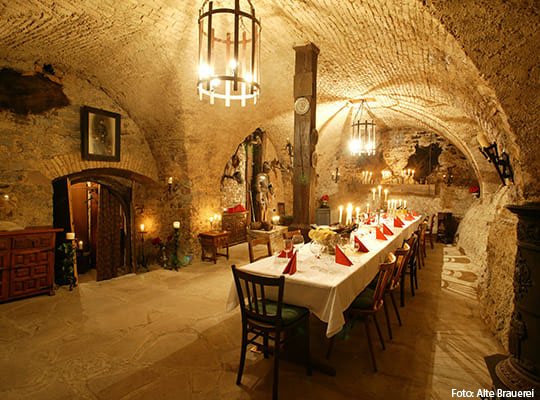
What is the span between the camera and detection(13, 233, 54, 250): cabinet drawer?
389 centimetres

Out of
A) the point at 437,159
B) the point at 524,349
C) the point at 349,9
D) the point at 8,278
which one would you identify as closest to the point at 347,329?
the point at 524,349

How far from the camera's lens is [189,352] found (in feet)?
8.91

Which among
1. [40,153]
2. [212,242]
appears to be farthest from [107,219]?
[212,242]

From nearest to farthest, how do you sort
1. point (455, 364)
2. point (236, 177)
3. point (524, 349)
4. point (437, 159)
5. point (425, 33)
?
point (524, 349) < point (455, 364) < point (425, 33) < point (236, 177) < point (437, 159)

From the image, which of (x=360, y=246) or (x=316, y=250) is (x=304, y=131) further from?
(x=316, y=250)

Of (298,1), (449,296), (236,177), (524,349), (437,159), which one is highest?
(298,1)

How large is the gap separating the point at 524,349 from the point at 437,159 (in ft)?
28.3

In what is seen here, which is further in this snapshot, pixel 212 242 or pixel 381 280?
pixel 212 242

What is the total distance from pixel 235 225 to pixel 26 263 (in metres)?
4.57

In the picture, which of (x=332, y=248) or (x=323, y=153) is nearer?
(x=332, y=248)

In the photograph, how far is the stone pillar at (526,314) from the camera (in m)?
1.79

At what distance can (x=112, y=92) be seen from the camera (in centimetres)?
539

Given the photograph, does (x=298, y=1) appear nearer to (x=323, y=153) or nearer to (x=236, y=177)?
(x=236, y=177)

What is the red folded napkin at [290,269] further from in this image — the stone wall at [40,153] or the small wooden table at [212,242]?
the stone wall at [40,153]
